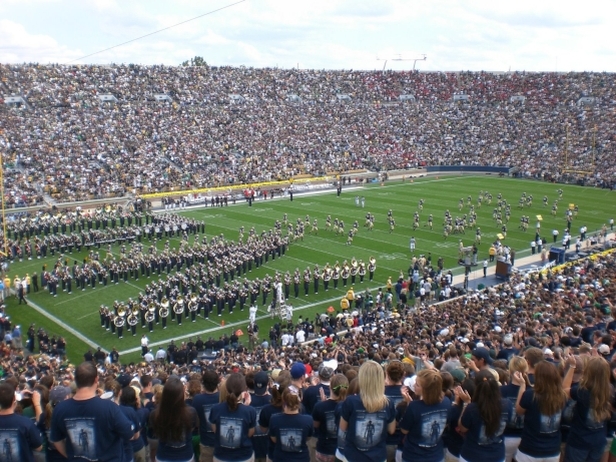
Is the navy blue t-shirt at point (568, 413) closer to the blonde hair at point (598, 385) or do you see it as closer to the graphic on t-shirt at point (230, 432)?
the blonde hair at point (598, 385)

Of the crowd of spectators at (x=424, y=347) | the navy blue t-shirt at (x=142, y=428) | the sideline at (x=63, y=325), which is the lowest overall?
the sideline at (x=63, y=325)

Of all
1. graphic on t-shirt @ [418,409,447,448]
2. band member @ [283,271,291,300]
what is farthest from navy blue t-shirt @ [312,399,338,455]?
band member @ [283,271,291,300]

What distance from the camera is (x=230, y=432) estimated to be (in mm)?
5082

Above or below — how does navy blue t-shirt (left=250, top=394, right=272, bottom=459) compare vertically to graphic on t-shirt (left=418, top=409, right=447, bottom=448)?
below

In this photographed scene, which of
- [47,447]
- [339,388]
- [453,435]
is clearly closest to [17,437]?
[47,447]

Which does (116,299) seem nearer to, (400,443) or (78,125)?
(400,443)

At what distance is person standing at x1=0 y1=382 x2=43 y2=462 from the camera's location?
15.3ft

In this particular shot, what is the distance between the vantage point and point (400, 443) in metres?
5.14

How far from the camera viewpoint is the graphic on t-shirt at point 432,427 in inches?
188

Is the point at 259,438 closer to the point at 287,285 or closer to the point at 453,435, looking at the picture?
the point at 453,435

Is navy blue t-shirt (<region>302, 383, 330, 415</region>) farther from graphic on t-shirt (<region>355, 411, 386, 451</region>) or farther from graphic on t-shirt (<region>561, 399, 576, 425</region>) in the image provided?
graphic on t-shirt (<region>561, 399, 576, 425</region>)

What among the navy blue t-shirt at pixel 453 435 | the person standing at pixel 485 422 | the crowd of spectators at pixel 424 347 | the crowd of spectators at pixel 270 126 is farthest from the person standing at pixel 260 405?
the crowd of spectators at pixel 270 126

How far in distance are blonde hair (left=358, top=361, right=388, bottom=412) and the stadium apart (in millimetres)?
47

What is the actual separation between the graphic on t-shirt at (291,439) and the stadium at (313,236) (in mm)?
22
